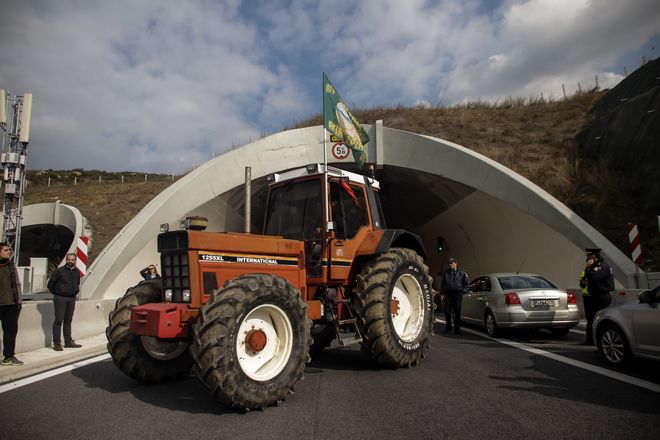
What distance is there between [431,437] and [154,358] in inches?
132

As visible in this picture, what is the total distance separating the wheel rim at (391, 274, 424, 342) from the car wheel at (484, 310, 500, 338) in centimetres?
358

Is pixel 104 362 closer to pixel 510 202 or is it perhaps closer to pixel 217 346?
pixel 217 346

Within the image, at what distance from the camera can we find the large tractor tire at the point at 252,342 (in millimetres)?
3943

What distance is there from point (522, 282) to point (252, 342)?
7710 millimetres

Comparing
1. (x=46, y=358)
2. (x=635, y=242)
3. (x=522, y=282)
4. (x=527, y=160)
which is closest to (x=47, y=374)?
(x=46, y=358)

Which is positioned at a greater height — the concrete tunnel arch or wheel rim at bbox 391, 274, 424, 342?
the concrete tunnel arch

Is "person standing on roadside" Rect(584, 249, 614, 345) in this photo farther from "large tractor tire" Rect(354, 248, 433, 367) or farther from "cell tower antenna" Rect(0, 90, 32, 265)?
"cell tower antenna" Rect(0, 90, 32, 265)

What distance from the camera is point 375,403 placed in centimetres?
447

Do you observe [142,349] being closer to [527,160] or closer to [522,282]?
[522,282]

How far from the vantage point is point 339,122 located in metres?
7.80

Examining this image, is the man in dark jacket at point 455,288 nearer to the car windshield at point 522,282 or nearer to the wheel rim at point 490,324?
the wheel rim at point 490,324

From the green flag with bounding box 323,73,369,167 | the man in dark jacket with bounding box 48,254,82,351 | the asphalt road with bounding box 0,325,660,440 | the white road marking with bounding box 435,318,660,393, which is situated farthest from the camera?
the man in dark jacket with bounding box 48,254,82,351

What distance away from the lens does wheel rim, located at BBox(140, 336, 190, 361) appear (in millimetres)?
5230

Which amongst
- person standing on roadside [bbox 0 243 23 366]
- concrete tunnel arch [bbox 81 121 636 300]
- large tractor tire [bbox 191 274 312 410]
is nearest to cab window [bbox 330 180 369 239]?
large tractor tire [bbox 191 274 312 410]
